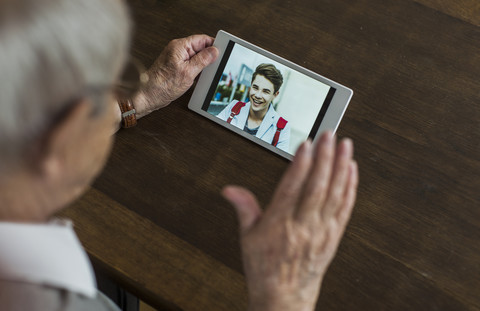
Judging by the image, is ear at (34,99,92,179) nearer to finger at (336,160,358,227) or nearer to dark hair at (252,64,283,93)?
finger at (336,160,358,227)

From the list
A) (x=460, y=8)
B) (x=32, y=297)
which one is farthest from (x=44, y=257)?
(x=460, y=8)

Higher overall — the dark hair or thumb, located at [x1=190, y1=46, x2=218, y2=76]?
the dark hair

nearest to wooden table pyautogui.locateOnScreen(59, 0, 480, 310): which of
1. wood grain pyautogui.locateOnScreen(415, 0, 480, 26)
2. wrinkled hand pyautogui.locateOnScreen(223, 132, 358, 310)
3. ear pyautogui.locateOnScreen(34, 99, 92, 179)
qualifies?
wood grain pyautogui.locateOnScreen(415, 0, 480, 26)

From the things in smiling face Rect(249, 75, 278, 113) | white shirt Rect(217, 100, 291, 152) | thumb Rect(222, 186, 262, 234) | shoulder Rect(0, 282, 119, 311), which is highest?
smiling face Rect(249, 75, 278, 113)

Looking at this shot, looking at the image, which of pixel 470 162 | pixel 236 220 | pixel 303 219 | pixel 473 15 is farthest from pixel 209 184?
pixel 473 15

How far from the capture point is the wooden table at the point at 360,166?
95 cm

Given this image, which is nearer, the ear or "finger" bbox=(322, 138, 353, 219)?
the ear

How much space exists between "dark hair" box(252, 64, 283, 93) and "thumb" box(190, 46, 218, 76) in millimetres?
113

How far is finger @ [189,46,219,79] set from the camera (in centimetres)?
115

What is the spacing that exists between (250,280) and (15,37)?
0.54m

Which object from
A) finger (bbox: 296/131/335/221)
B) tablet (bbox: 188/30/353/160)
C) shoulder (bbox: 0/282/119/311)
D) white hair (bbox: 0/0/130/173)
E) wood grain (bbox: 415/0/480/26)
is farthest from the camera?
wood grain (bbox: 415/0/480/26)

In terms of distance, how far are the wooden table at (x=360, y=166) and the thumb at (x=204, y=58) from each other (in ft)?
0.25

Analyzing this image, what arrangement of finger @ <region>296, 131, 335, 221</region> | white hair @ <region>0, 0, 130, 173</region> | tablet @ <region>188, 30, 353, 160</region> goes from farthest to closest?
tablet @ <region>188, 30, 353, 160</region>
finger @ <region>296, 131, 335, 221</region>
white hair @ <region>0, 0, 130, 173</region>

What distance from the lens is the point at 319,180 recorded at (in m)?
0.76
